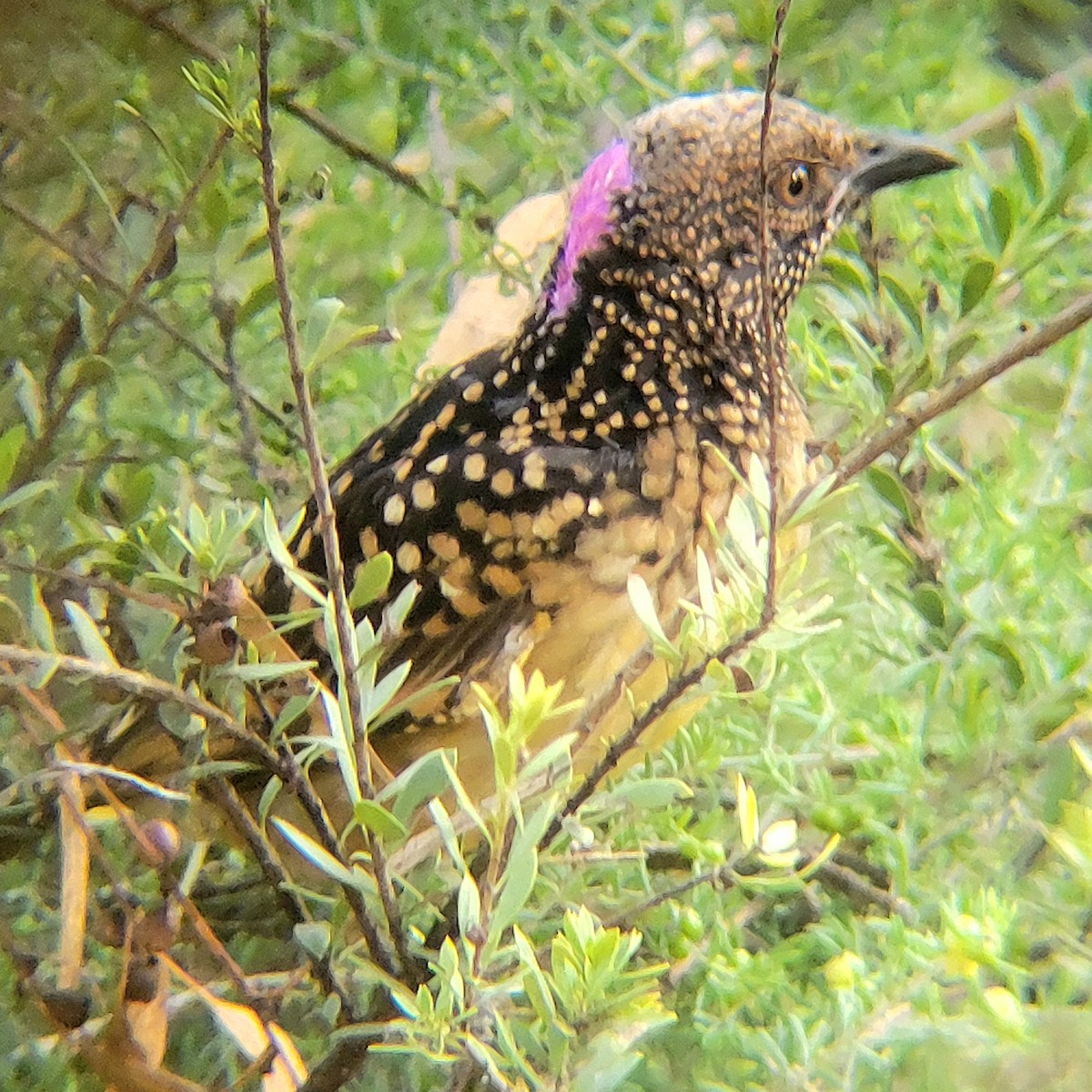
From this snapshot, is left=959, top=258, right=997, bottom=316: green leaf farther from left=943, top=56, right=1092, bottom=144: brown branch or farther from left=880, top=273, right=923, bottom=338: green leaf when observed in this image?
left=943, top=56, right=1092, bottom=144: brown branch

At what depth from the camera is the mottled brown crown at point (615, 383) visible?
48cm

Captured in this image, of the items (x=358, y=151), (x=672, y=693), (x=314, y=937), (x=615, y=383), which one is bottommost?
(x=314, y=937)

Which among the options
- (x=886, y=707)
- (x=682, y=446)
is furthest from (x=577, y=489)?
(x=886, y=707)

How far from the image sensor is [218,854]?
1.53 ft

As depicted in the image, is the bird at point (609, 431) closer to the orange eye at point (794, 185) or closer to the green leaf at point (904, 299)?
the orange eye at point (794, 185)

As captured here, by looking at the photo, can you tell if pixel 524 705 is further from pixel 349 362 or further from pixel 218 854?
pixel 349 362

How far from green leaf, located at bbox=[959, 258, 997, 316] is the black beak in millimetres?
208

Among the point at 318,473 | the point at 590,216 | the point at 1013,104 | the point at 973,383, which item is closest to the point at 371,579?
the point at 318,473

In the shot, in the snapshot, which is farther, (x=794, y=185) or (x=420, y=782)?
(x=794, y=185)

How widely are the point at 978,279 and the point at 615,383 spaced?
0.21 meters

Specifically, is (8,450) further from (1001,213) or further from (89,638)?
(1001,213)

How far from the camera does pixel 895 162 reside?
51cm

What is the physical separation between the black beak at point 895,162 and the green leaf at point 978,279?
0.21 meters

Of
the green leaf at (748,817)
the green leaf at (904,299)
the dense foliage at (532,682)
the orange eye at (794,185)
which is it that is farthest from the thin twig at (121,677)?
the orange eye at (794,185)
